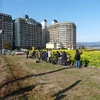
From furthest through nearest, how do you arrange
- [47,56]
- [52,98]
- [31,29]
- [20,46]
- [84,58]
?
[31,29] < [20,46] < [47,56] < [84,58] < [52,98]

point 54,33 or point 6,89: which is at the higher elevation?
point 54,33

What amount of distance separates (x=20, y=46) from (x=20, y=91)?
138 meters

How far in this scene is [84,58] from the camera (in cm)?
1916

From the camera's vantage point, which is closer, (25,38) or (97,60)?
(97,60)

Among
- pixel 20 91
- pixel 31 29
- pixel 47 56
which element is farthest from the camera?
pixel 31 29

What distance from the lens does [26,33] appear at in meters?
155

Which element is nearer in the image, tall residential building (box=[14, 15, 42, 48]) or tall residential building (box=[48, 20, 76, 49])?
tall residential building (box=[14, 15, 42, 48])

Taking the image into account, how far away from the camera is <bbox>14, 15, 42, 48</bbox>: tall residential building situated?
487ft

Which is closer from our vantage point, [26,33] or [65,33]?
[26,33]

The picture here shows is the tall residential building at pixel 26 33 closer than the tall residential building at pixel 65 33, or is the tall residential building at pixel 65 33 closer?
the tall residential building at pixel 26 33

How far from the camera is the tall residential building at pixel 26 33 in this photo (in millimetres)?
148375

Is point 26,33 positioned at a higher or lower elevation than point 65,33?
lower

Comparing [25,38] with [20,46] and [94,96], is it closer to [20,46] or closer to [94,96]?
[20,46]

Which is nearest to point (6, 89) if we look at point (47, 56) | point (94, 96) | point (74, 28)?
point (94, 96)
